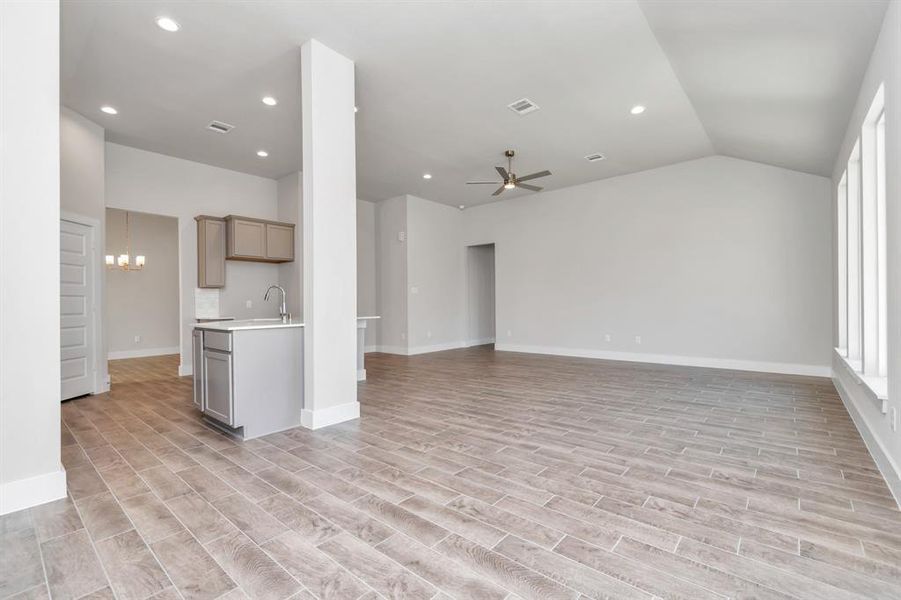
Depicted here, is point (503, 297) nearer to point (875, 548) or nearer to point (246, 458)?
point (246, 458)

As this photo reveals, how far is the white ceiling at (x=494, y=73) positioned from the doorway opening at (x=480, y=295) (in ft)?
13.3

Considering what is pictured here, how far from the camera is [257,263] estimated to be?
22.9 feet

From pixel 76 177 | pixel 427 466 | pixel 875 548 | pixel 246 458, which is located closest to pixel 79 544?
pixel 246 458

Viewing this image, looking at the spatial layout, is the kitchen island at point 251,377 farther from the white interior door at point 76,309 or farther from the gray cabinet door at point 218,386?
the white interior door at point 76,309

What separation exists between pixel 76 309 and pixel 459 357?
5444 millimetres

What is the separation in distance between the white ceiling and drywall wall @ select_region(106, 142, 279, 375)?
344 mm

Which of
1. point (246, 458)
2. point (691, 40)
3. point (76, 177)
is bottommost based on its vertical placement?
point (246, 458)

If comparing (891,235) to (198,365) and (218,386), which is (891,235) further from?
(198,365)

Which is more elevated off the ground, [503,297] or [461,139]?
[461,139]

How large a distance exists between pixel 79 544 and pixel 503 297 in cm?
755

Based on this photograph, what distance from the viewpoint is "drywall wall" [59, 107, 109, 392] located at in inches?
178

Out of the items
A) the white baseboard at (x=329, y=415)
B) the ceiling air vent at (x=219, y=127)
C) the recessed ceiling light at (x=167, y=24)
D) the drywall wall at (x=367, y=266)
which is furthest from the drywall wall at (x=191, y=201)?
the recessed ceiling light at (x=167, y=24)

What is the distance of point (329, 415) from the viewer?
11.5ft

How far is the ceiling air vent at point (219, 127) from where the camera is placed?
195 inches
